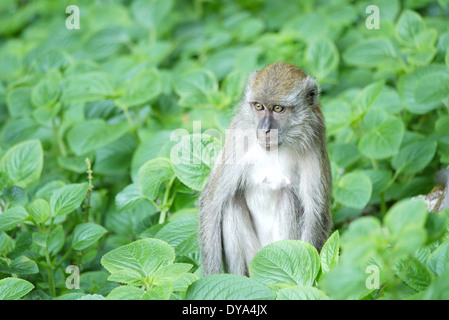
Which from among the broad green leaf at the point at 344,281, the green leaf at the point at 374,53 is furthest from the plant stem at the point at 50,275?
the green leaf at the point at 374,53

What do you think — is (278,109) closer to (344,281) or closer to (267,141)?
(267,141)

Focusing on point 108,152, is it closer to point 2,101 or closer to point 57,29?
point 2,101

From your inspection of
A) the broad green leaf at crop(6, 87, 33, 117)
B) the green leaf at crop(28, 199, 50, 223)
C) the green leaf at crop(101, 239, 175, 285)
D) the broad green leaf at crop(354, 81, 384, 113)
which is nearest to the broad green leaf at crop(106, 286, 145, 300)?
the green leaf at crop(101, 239, 175, 285)

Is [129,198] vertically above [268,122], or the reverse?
[268,122]

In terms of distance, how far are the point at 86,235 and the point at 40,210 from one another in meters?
0.42

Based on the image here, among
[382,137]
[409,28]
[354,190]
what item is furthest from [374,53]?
[354,190]

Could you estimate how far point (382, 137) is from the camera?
5.71 m

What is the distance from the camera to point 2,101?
8.27 metres

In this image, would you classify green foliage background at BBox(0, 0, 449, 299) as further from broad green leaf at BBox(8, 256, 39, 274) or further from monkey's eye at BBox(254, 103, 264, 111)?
monkey's eye at BBox(254, 103, 264, 111)

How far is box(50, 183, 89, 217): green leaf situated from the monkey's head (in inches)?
57.8

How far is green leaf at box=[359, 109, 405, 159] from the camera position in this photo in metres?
5.59

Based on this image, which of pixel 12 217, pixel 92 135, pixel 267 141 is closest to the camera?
pixel 267 141

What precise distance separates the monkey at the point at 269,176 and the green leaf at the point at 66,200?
0.99 meters
